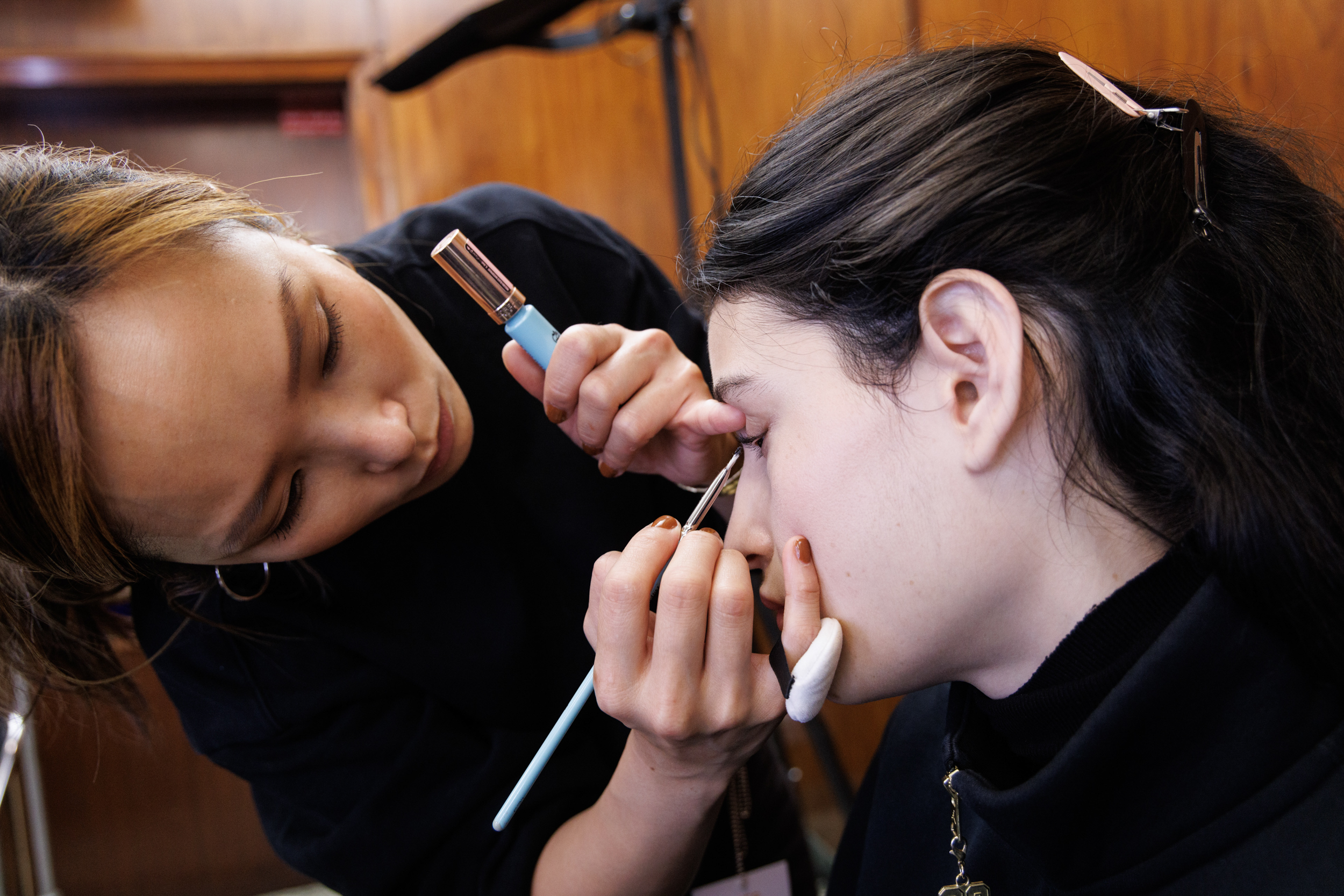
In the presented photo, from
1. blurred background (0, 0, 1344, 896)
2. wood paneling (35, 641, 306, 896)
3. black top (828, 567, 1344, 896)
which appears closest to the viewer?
black top (828, 567, 1344, 896)

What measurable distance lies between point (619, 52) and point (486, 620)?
223 centimetres

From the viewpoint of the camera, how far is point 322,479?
2.60ft

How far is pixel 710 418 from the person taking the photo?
802 millimetres

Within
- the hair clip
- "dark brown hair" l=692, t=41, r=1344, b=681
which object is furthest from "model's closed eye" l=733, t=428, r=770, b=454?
the hair clip

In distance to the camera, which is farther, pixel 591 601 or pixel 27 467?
pixel 591 601

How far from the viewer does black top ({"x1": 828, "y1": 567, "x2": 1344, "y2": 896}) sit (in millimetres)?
569

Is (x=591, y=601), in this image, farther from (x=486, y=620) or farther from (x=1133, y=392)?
(x=1133, y=392)

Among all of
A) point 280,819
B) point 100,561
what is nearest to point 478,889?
point 280,819

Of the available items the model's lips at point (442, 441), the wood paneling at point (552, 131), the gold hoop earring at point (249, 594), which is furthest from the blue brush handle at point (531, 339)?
the wood paneling at point (552, 131)

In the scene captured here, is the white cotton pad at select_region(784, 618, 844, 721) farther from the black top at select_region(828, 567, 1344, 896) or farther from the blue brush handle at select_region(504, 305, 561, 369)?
the blue brush handle at select_region(504, 305, 561, 369)

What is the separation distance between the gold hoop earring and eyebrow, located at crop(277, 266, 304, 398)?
0.25 metres

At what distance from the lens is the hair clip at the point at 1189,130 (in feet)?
2.02

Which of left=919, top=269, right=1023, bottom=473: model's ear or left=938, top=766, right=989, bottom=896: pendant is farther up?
left=919, top=269, right=1023, bottom=473: model's ear

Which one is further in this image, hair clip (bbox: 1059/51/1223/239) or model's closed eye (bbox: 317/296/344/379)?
model's closed eye (bbox: 317/296/344/379)
